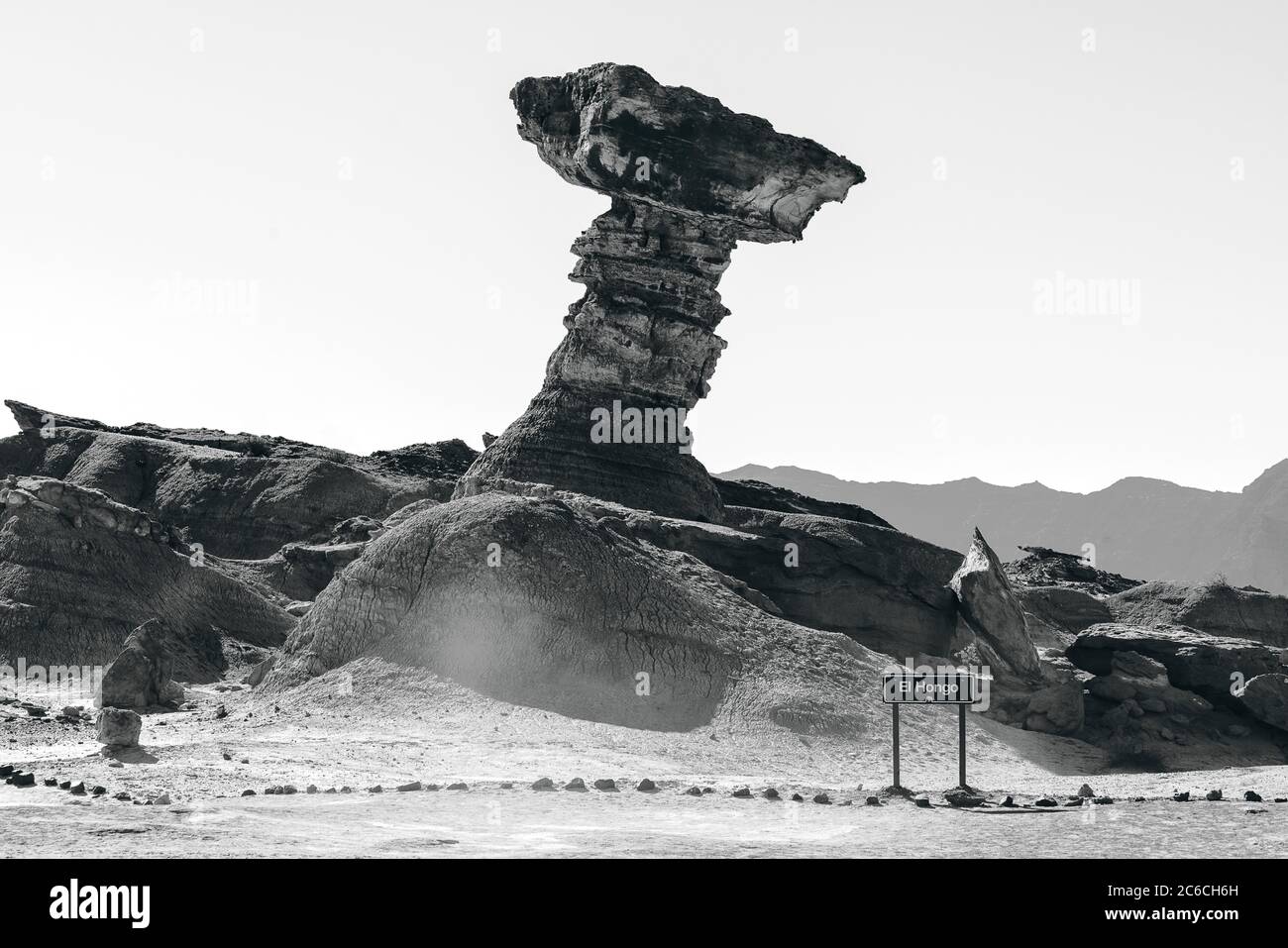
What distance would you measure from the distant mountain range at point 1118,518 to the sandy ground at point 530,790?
302 feet

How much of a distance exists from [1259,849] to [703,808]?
509 centimetres

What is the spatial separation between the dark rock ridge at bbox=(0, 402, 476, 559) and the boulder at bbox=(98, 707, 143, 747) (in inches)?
913

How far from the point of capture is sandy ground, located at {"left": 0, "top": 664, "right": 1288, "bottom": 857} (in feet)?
44.3

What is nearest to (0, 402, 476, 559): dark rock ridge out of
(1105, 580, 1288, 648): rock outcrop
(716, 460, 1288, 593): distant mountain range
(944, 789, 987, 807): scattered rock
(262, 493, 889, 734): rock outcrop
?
(262, 493, 889, 734): rock outcrop

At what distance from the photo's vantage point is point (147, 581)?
3041cm

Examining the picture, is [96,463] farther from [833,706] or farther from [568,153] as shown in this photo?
[833,706]

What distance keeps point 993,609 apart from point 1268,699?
467 cm

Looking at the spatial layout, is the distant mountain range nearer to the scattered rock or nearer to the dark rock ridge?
the dark rock ridge

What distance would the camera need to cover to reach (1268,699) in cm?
2770

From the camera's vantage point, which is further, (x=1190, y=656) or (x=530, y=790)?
(x=1190, y=656)

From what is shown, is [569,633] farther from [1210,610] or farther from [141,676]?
[1210,610]

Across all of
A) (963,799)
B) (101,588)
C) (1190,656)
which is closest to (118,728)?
(963,799)

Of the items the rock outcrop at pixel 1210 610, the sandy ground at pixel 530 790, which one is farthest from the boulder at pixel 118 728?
the rock outcrop at pixel 1210 610

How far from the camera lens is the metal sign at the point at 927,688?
18.6 metres
